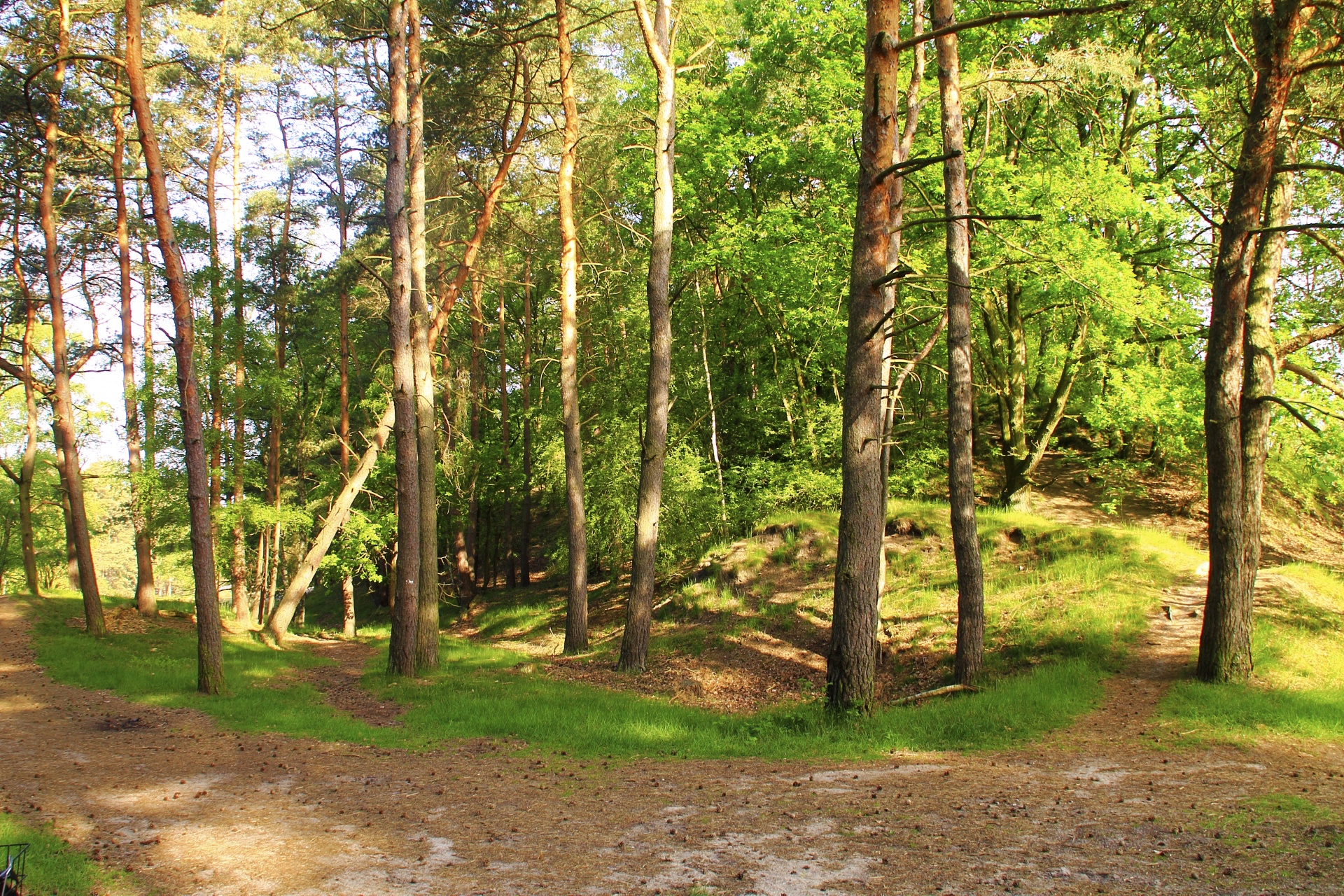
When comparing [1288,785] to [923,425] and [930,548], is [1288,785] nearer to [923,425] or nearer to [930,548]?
[930,548]

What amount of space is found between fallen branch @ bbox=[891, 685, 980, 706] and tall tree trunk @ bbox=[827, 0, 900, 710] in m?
1.31

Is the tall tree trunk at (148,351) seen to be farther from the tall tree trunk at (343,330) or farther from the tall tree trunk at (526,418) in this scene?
the tall tree trunk at (526,418)

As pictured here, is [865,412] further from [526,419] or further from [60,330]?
[526,419]

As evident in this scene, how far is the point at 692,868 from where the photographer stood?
15.3 feet

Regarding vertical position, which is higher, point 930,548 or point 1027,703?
point 930,548

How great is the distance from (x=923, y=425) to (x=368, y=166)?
802 inches

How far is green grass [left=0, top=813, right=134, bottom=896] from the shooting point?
427 cm

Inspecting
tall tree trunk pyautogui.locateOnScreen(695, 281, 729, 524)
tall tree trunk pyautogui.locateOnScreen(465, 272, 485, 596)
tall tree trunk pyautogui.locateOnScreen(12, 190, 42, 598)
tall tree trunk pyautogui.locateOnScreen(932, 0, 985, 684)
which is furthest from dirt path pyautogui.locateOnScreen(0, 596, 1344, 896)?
tall tree trunk pyautogui.locateOnScreen(465, 272, 485, 596)

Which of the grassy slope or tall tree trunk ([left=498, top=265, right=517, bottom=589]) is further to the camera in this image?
tall tree trunk ([left=498, top=265, right=517, bottom=589])

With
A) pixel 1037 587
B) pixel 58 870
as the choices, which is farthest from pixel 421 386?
pixel 1037 587

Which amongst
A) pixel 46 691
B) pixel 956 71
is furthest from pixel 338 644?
pixel 956 71

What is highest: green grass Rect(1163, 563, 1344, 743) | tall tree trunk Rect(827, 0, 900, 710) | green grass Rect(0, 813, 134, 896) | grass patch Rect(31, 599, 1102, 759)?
tall tree trunk Rect(827, 0, 900, 710)

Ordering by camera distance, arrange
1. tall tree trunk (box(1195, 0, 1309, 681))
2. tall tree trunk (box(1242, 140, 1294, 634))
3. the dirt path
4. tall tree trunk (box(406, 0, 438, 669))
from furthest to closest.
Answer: tall tree trunk (box(406, 0, 438, 669))
tall tree trunk (box(1242, 140, 1294, 634))
tall tree trunk (box(1195, 0, 1309, 681))
the dirt path

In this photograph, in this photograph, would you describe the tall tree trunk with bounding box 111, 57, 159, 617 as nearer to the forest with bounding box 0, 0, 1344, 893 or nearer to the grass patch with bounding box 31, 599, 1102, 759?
the forest with bounding box 0, 0, 1344, 893
